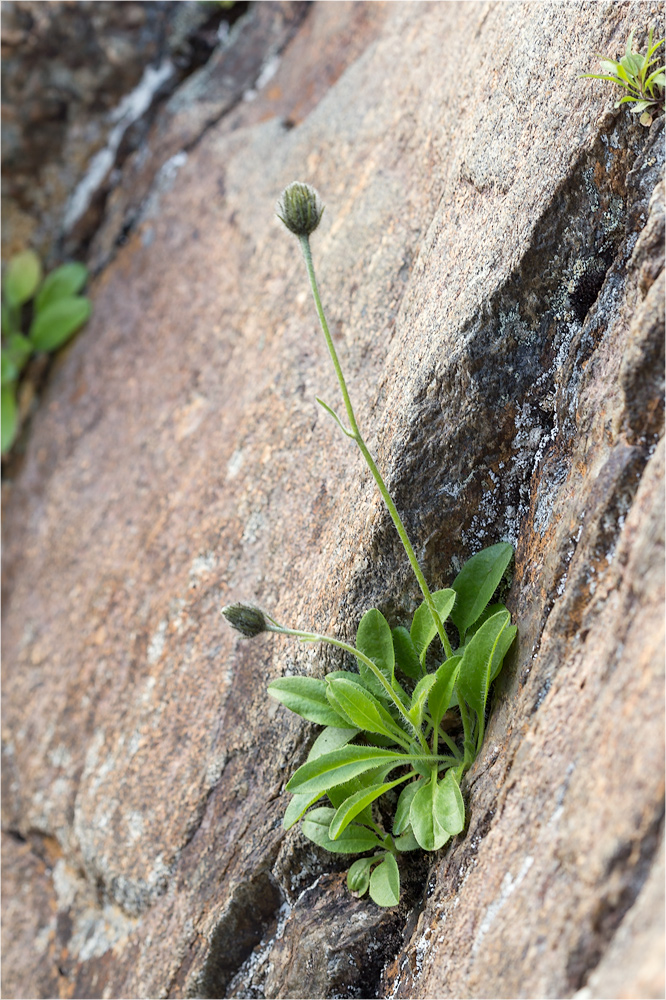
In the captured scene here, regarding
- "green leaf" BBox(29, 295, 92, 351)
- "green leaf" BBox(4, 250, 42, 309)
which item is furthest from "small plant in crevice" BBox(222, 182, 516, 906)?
"green leaf" BBox(4, 250, 42, 309)

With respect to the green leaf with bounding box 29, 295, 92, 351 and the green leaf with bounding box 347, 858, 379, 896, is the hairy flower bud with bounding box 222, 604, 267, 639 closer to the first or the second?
the green leaf with bounding box 347, 858, 379, 896

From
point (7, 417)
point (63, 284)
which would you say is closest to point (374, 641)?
point (7, 417)

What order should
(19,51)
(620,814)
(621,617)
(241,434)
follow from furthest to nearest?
(19,51), (241,434), (621,617), (620,814)

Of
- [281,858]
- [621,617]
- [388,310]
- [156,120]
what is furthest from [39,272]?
[621,617]

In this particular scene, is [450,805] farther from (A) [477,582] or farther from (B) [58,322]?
(B) [58,322]

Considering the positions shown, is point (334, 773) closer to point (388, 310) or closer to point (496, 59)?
point (388, 310)

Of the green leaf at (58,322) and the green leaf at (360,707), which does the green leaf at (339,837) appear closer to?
the green leaf at (360,707)
